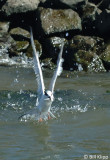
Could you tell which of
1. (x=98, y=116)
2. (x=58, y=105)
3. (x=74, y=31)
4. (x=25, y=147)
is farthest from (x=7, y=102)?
(x=74, y=31)

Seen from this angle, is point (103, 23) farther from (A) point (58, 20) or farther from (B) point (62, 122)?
(B) point (62, 122)

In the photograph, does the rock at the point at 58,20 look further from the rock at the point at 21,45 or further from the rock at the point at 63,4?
the rock at the point at 21,45

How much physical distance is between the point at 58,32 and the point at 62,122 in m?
8.39

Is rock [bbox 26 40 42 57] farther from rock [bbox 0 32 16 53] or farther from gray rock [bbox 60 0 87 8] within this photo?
gray rock [bbox 60 0 87 8]

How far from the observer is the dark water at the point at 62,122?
30.6 feet

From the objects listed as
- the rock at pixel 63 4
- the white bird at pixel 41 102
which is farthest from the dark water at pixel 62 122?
the rock at pixel 63 4

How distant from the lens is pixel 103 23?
1944 centimetres

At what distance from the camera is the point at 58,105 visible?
513 inches

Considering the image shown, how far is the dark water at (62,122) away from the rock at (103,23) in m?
3.16

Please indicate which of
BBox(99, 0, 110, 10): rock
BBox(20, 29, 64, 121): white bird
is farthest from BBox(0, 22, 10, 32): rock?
BBox(20, 29, 64, 121): white bird

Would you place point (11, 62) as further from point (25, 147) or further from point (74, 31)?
point (25, 147)

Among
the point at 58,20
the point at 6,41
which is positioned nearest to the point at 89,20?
the point at 58,20

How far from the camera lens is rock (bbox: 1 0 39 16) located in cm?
1959

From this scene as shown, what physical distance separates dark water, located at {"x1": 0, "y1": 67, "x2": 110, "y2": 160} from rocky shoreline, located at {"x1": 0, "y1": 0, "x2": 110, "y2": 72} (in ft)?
3.87
